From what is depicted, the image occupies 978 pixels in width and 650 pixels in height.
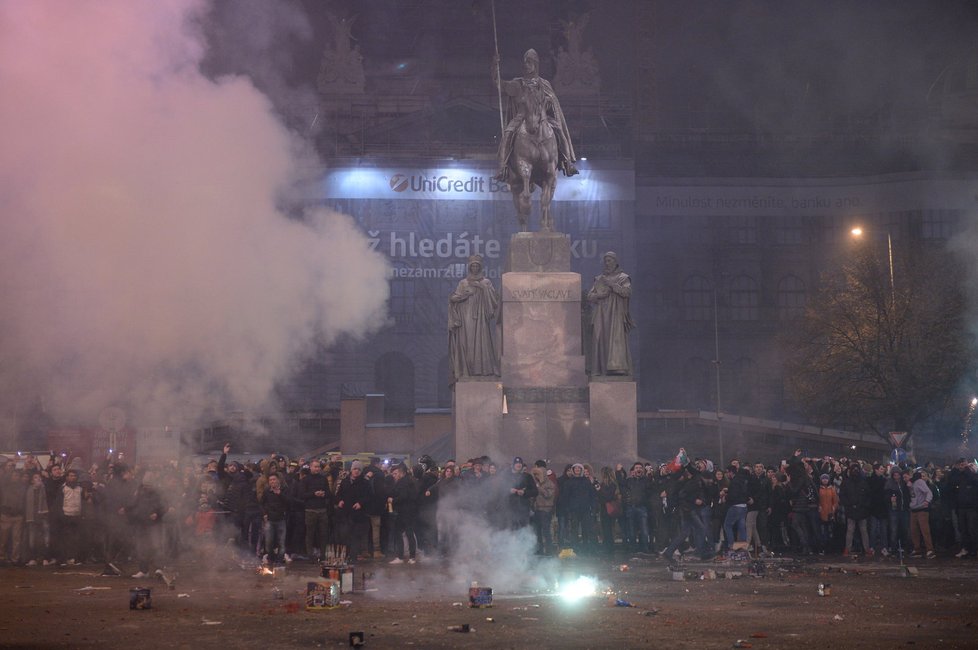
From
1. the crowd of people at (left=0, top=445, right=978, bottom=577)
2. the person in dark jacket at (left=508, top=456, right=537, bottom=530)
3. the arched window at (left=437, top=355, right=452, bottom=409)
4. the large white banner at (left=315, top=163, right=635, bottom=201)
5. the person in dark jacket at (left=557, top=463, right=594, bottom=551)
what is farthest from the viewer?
the arched window at (left=437, top=355, right=452, bottom=409)

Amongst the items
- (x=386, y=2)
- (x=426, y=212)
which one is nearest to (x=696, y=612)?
(x=426, y=212)

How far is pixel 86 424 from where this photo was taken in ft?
71.2

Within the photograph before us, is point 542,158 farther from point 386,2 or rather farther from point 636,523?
point 386,2

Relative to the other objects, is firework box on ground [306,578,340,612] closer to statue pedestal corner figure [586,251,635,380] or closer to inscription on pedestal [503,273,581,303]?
statue pedestal corner figure [586,251,635,380]

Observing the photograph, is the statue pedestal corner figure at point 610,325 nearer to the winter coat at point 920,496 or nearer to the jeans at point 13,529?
the winter coat at point 920,496

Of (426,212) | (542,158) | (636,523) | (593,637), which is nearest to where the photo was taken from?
(593,637)

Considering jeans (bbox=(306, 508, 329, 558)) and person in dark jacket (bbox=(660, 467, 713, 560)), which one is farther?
jeans (bbox=(306, 508, 329, 558))

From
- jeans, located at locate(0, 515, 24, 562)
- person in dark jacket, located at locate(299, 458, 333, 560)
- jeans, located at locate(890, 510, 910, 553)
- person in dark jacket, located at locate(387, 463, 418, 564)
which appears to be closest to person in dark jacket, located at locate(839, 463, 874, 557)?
jeans, located at locate(890, 510, 910, 553)

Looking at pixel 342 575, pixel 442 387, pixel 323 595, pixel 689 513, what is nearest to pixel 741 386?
pixel 442 387

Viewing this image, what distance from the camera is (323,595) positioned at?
1300cm

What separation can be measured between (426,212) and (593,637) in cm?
5157

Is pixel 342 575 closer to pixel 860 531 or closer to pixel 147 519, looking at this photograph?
pixel 147 519

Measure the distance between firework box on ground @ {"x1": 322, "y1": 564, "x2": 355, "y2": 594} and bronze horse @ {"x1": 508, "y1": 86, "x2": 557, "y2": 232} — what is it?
10224 millimetres

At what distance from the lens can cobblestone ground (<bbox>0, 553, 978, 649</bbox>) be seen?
10891 mm
